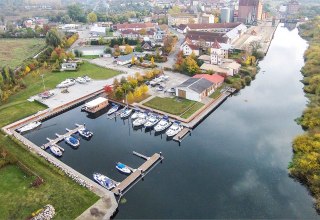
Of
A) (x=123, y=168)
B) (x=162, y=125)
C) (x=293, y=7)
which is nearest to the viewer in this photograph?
(x=123, y=168)

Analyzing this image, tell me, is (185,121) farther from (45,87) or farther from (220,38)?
(220,38)

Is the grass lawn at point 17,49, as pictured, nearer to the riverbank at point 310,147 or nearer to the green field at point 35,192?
the green field at point 35,192

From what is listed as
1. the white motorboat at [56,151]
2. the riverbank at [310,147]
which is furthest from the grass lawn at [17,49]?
the riverbank at [310,147]

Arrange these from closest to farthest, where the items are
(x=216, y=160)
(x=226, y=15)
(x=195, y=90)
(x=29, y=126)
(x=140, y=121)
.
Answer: (x=216, y=160) < (x=29, y=126) < (x=140, y=121) < (x=195, y=90) < (x=226, y=15)

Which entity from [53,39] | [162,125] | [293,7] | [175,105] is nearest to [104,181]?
[162,125]

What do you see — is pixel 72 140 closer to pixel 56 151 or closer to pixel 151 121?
pixel 56 151

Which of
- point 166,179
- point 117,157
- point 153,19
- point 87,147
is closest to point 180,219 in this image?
point 166,179

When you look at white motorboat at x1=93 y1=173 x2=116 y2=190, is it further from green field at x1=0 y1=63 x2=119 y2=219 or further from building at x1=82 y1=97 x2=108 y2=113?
building at x1=82 y1=97 x2=108 y2=113
